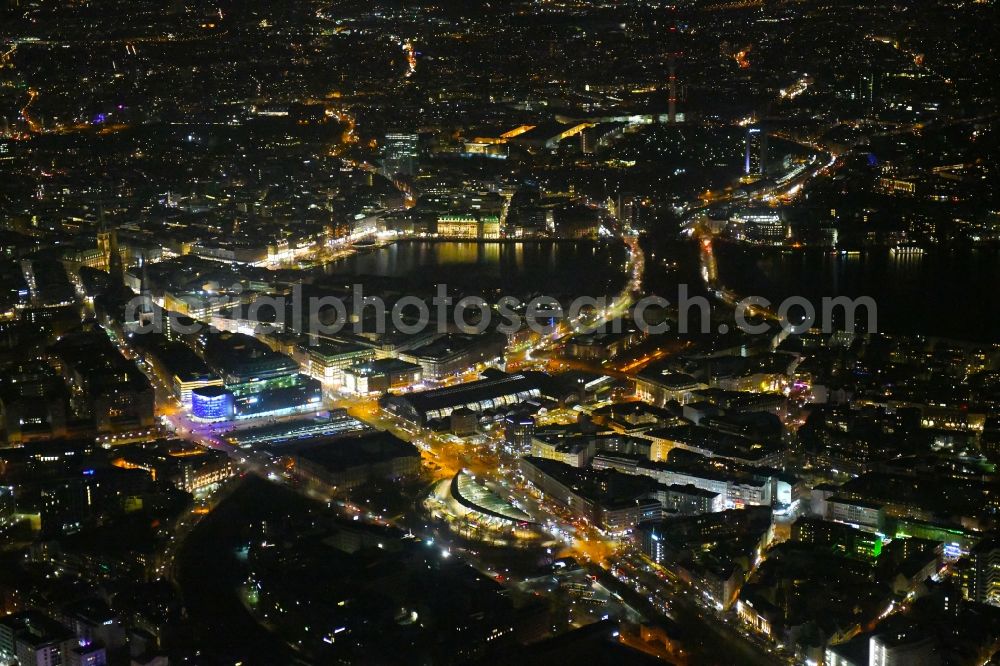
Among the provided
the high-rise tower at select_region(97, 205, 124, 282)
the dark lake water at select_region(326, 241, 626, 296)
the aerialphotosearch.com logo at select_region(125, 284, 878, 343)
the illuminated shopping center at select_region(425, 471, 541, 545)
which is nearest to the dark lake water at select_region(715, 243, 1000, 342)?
the aerialphotosearch.com logo at select_region(125, 284, 878, 343)

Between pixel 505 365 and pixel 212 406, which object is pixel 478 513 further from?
pixel 505 365

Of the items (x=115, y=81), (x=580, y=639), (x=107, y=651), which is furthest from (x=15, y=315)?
(x=115, y=81)

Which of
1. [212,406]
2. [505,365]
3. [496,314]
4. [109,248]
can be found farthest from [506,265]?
[212,406]

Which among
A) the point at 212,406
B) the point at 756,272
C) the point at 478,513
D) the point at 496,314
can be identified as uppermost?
the point at 756,272

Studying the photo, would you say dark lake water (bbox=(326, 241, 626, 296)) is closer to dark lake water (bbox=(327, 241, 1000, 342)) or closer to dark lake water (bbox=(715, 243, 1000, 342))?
dark lake water (bbox=(327, 241, 1000, 342))

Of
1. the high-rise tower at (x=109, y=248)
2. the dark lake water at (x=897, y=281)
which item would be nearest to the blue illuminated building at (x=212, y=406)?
the high-rise tower at (x=109, y=248)

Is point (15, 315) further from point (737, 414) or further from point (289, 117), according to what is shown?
point (289, 117)

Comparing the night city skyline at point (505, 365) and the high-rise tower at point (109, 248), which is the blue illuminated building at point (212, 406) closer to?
the night city skyline at point (505, 365)
